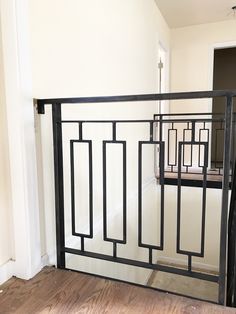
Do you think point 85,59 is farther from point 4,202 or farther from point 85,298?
point 85,298

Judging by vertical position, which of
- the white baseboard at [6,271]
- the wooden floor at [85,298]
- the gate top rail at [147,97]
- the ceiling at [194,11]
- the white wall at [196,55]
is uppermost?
the ceiling at [194,11]

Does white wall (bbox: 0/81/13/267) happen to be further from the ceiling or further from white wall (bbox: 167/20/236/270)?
the ceiling

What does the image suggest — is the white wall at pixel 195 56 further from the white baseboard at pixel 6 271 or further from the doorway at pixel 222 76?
the white baseboard at pixel 6 271

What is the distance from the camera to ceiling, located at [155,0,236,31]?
371 cm

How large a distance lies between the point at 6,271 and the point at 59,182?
1.76 feet

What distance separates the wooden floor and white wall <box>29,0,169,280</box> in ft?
0.84

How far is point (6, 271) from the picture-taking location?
1.38m

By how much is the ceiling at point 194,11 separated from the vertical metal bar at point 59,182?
119 inches

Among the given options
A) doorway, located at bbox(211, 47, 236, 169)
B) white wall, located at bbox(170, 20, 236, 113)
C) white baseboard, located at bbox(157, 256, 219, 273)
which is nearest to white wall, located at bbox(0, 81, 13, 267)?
white baseboard, located at bbox(157, 256, 219, 273)

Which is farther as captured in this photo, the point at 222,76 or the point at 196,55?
the point at 222,76

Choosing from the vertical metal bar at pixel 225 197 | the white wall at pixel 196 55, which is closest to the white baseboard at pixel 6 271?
the vertical metal bar at pixel 225 197

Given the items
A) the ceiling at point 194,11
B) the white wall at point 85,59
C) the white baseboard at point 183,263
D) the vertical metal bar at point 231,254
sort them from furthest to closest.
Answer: the white baseboard at point 183,263 → the ceiling at point 194,11 → the white wall at point 85,59 → the vertical metal bar at point 231,254

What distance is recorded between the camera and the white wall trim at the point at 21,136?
127 centimetres

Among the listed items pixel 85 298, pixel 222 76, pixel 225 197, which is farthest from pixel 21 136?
pixel 222 76
